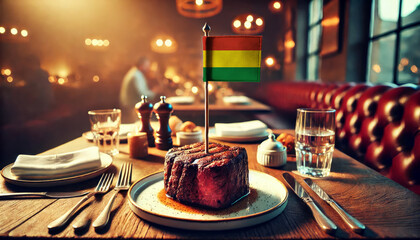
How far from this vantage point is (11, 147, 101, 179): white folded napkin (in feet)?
2.87

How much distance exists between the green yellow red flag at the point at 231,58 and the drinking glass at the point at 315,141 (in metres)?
0.35

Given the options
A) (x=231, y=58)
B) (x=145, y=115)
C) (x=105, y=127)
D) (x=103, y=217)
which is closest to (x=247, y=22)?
(x=145, y=115)

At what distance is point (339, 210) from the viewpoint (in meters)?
0.65

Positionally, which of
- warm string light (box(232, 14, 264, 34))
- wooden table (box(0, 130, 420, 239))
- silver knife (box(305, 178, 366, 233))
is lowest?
wooden table (box(0, 130, 420, 239))

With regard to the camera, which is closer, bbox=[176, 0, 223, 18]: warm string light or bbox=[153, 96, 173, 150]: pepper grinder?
bbox=[153, 96, 173, 150]: pepper grinder

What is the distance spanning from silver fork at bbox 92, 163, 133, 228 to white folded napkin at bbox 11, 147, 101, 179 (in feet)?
0.34

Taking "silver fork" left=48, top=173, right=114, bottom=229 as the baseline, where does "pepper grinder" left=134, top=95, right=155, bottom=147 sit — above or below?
above

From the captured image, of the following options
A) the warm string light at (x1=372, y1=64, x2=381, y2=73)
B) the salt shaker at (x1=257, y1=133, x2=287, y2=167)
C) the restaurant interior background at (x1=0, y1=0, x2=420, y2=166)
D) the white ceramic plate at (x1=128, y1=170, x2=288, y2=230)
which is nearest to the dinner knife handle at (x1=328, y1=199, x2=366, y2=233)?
the white ceramic plate at (x1=128, y1=170, x2=288, y2=230)

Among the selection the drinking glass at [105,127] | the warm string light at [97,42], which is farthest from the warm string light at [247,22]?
the warm string light at [97,42]

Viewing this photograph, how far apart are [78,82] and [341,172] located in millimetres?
10809

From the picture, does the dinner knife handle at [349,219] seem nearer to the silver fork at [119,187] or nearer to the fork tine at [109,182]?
the silver fork at [119,187]

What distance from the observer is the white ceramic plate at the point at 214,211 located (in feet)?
1.89

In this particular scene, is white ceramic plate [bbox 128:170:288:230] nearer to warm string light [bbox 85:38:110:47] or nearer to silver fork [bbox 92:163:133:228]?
silver fork [bbox 92:163:133:228]

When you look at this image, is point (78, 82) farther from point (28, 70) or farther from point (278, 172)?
point (278, 172)
